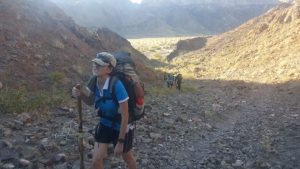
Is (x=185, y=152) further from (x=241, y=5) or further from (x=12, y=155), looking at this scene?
(x=241, y=5)

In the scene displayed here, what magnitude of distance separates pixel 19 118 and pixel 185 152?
3.47 meters

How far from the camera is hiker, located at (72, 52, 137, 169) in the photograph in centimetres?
543

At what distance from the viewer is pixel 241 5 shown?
148 meters

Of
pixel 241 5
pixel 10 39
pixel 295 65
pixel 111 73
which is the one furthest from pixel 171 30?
pixel 111 73

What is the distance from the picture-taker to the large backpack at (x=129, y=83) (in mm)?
5492

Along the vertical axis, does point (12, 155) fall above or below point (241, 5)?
below

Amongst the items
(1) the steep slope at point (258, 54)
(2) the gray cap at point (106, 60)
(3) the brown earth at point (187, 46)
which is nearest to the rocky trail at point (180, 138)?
(2) the gray cap at point (106, 60)

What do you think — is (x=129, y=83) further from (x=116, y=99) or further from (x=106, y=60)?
(x=106, y=60)

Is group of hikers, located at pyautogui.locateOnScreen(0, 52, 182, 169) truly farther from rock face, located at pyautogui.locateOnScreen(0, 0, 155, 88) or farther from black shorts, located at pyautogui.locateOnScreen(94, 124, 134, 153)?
rock face, located at pyautogui.locateOnScreen(0, 0, 155, 88)

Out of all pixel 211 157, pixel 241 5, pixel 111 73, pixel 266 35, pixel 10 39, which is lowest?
pixel 211 157

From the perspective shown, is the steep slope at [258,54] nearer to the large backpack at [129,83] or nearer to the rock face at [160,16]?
the large backpack at [129,83]

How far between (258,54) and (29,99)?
23329mm

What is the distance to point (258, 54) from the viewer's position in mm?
32156

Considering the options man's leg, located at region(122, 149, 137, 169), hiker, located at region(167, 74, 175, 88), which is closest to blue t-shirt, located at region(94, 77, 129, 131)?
man's leg, located at region(122, 149, 137, 169)
